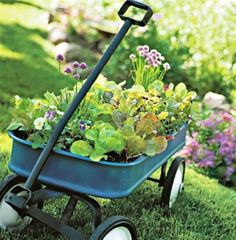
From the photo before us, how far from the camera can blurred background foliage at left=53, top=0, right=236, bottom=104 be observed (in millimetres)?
5777

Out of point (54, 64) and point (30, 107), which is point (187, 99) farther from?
point (54, 64)

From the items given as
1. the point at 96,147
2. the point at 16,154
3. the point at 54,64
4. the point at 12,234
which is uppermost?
the point at 96,147

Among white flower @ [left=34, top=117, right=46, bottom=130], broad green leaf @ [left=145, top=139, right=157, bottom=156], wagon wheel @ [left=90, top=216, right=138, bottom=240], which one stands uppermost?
broad green leaf @ [left=145, top=139, right=157, bottom=156]

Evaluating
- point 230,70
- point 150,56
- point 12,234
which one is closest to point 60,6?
point 230,70

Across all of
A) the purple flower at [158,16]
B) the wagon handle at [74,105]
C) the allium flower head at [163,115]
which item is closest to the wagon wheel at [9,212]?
the wagon handle at [74,105]

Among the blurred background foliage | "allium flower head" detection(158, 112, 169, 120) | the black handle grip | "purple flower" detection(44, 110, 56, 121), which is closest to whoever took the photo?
the black handle grip

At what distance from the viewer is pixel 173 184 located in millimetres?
3525

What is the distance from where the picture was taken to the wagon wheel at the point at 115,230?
2.59 meters

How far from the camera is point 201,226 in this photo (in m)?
3.50

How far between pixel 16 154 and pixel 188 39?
3.58m

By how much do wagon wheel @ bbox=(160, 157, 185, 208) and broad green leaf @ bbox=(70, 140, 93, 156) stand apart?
0.90 m

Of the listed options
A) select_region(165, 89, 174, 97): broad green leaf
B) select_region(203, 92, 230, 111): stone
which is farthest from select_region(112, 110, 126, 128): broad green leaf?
select_region(203, 92, 230, 111): stone

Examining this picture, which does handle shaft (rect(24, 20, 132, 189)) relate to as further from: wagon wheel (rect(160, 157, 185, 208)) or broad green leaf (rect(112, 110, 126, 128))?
wagon wheel (rect(160, 157, 185, 208))

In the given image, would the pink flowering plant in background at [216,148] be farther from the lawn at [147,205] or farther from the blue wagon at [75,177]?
the blue wagon at [75,177]
